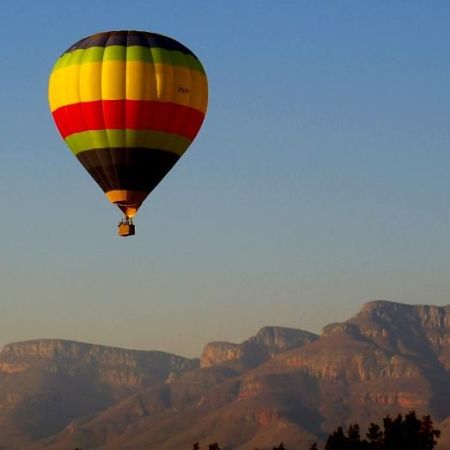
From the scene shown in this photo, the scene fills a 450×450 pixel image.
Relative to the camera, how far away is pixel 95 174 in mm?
109125

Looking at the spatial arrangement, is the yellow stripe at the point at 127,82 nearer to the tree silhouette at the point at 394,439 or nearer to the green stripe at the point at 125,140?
the green stripe at the point at 125,140

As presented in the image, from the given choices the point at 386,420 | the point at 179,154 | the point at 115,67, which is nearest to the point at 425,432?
the point at 386,420

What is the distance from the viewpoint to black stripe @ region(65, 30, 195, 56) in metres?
109

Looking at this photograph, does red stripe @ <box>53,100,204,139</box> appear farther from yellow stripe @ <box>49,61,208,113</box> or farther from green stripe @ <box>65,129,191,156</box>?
yellow stripe @ <box>49,61,208,113</box>

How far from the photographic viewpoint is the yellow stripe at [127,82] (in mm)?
107625

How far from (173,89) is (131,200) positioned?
8.91 m

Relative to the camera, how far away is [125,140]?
353 ft

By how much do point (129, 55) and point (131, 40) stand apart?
56.5 inches

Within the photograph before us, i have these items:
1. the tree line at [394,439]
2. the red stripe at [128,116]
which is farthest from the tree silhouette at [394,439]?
the red stripe at [128,116]

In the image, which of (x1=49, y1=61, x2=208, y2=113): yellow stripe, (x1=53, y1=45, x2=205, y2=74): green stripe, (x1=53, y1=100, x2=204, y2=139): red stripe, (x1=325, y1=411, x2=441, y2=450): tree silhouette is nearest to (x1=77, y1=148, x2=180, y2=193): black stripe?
(x1=53, y1=100, x2=204, y2=139): red stripe

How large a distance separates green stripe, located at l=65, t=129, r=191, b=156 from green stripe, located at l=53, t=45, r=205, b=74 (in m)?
5.21

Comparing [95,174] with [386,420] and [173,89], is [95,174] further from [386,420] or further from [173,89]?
[386,420]

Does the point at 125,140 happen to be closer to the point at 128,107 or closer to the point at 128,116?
the point at 128,116

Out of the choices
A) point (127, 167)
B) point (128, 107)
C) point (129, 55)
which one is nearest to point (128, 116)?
point (128, 107)
